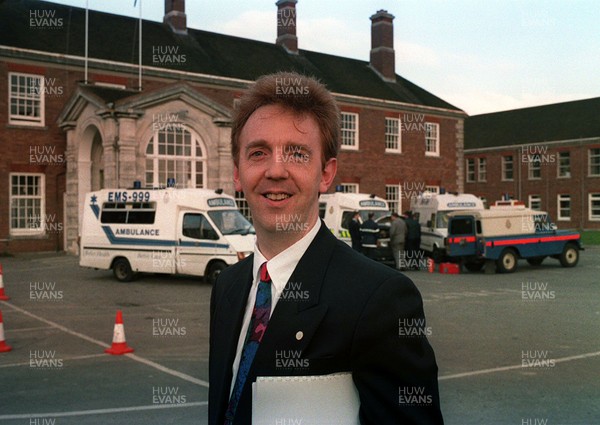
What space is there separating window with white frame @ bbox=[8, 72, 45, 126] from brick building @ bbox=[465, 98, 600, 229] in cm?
3624

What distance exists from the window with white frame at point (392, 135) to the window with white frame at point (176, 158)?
51.5 ft

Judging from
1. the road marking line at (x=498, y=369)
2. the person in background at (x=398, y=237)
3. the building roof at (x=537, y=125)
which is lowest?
the road marking line at (x=498, y=369)

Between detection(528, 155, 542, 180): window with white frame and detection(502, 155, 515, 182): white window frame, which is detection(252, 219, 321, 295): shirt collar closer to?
detection(528, 155, 542, 180): window with white frame

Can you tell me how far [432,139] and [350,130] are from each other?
7340mm

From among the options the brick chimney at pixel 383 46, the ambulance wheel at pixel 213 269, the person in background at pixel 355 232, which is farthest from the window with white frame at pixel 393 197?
the ambulance wheel at pixel 213 269

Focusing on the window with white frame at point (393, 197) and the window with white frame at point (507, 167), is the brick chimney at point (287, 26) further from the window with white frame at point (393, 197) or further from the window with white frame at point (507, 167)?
the window with white frame at point (507, 167)

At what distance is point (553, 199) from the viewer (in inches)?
2133

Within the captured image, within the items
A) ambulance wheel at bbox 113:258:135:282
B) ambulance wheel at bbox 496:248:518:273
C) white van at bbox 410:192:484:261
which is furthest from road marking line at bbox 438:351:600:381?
white van at bbox 410:192:484:261

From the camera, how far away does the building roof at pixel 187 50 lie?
3014 cm

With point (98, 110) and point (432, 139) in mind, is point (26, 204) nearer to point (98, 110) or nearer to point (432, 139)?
point (98, 110)

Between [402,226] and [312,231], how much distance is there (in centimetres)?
2061

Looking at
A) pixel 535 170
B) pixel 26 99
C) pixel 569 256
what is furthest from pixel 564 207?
pixel 26 99

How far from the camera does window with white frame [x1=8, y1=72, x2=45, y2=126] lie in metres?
28.3

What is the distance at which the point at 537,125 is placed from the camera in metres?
58.3
